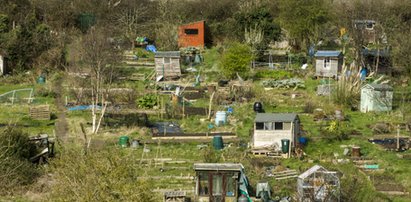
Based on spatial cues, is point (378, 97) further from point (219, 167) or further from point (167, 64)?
point (219, 167)

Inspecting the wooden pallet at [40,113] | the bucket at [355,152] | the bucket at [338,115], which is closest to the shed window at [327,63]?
the bucket at [338,115]

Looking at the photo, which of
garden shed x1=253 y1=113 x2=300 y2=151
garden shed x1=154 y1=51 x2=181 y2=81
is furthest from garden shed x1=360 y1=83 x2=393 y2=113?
garden shed x1=154 y1=51 x2=181 y2=81

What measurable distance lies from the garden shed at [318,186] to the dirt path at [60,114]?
1033 centimetres

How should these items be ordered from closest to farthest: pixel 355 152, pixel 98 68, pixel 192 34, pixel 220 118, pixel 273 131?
pixel 355 152 → pixel 273 131 → pixel 220 118 → pixel 98 68 → pixel 192 34

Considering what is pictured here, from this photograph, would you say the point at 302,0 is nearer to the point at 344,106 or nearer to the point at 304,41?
the point at 304,41

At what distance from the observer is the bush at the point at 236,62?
37.6 metres

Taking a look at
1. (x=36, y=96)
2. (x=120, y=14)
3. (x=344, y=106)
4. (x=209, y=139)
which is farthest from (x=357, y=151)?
(x=120, y=14)

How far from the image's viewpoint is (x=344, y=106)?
31797 mm

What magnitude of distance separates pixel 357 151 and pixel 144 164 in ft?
23.0

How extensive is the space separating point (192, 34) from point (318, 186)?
2982cm

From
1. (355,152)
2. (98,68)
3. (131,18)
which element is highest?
(131,18)

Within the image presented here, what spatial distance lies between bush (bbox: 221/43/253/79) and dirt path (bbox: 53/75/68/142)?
8.35 metres

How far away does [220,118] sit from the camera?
2900cm

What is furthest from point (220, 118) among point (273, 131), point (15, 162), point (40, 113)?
point (15, 162)
